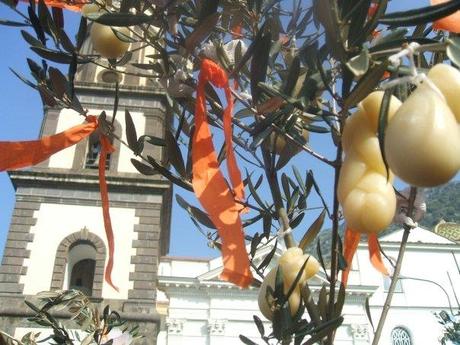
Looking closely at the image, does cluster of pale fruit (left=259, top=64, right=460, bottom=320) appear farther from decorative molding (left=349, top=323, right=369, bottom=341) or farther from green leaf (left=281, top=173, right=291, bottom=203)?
decorative molding (left=349, top=323, right=369, bottom=341)

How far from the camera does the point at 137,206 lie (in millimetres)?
13688

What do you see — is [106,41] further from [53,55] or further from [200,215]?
[200,215]

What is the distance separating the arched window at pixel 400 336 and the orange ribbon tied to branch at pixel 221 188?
20618 mm

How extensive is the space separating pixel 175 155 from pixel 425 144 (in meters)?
0.87

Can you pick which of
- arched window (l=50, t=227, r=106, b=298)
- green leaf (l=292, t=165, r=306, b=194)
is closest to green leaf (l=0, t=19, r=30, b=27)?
green leaf (l=292, t=165, r=306, b=194)

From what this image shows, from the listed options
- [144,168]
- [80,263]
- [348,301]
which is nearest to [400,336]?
[348,301]

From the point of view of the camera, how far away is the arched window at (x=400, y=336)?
19.7 m

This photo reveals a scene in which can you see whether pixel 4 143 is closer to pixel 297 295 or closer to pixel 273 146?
pixel 273 146

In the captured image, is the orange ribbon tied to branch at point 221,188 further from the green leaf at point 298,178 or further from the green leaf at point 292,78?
the green leaf at point 298,178

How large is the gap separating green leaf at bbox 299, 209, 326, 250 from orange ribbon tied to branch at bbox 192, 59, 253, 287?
0.55 ft

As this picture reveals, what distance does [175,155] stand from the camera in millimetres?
1304

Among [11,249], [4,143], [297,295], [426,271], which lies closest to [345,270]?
[297,295]

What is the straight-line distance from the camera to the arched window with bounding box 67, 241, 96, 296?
1367 centimetres

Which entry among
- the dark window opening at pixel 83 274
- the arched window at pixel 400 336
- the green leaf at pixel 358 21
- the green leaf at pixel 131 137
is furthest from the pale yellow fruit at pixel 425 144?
the arched window at pixel 400 336
